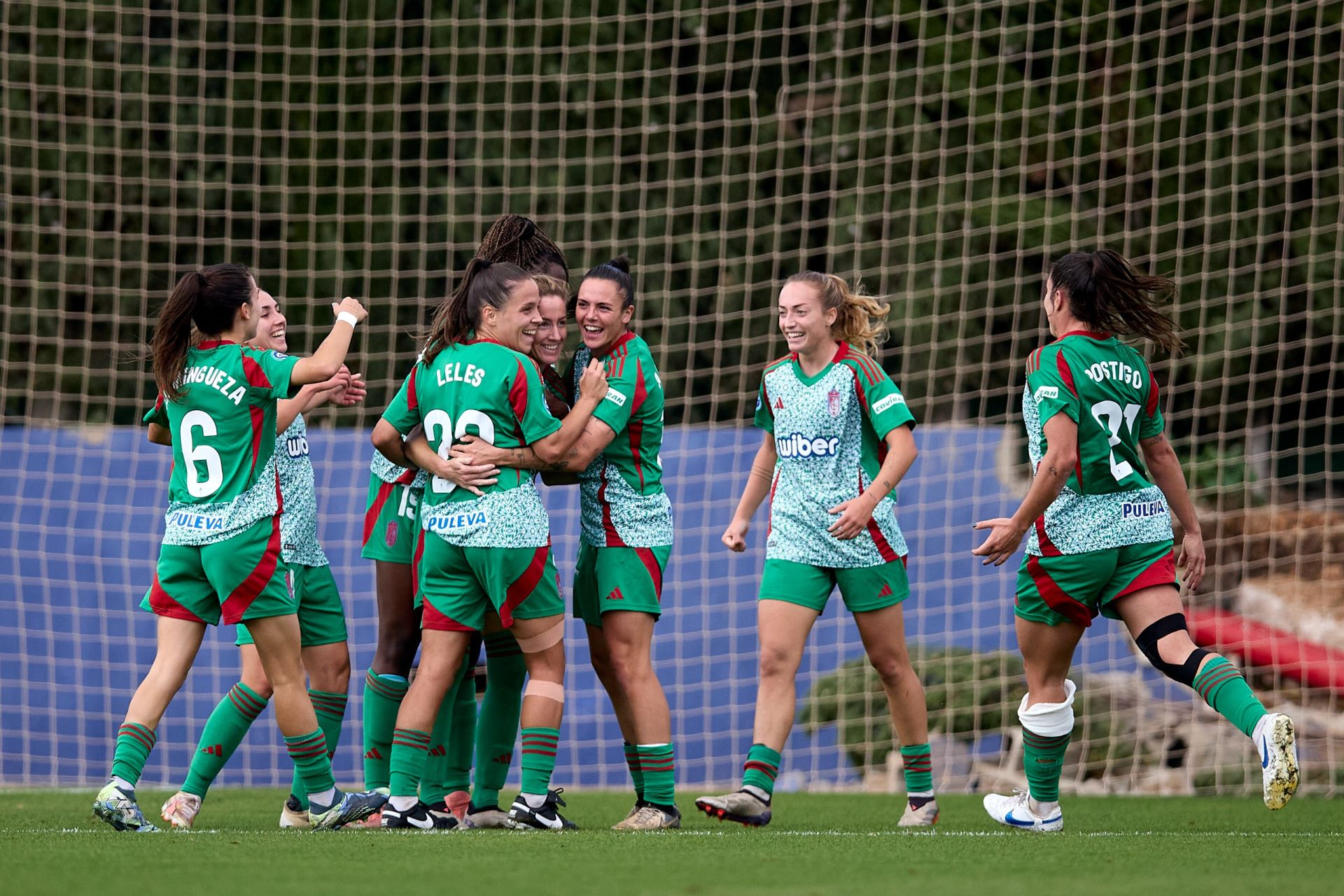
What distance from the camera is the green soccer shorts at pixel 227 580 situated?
14.7ft

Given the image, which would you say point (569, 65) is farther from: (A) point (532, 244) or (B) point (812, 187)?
(A) point (532, 244)

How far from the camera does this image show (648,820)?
4.77m

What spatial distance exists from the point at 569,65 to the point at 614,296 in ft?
20.5

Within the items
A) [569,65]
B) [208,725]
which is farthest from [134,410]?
[208,725]

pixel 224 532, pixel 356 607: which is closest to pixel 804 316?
pixel 224 532

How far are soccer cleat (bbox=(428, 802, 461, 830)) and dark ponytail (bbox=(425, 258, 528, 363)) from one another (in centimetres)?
141

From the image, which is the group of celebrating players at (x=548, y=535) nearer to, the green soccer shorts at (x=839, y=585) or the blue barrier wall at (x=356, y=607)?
the green soccer shorts at (x=839, y=585)

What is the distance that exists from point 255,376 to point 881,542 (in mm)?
2062

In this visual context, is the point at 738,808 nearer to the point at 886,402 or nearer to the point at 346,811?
the point at 346,811

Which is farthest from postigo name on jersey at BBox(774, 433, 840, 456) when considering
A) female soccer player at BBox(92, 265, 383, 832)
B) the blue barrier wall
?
the blue barrier wall

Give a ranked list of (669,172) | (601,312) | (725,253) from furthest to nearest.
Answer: (725,253) → (669,172) → (601,312)

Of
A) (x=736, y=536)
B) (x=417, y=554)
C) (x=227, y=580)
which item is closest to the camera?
(x=227, y=580)

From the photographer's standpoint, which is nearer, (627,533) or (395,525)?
(627,533)

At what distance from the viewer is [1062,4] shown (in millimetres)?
9648
